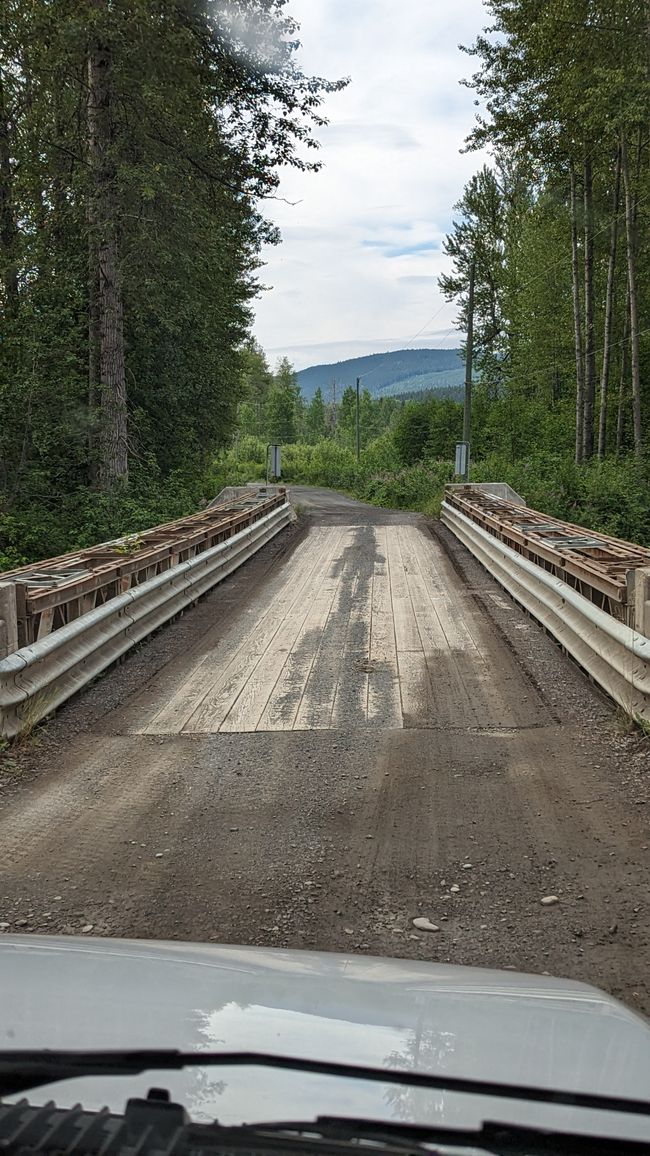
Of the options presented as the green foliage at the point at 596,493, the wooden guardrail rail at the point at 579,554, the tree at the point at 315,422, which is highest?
the tree at the point at 315,422

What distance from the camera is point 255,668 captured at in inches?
279

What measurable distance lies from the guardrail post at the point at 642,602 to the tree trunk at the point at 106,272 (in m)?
13.0

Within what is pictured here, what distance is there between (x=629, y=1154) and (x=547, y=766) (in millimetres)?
3782

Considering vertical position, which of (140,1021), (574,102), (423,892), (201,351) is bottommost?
(423,892)

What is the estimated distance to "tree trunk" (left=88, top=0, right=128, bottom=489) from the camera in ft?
50.9

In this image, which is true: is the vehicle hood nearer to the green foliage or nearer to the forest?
the forest

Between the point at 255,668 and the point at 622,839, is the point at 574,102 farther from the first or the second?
the point at 622,839

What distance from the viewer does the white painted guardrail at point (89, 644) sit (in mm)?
5230

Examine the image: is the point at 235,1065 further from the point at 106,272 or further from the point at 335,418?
the point at 335,418

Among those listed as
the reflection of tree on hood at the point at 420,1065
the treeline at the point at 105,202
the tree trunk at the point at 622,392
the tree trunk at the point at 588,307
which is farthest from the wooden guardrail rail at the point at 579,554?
the tree trunk at the point at 622,392

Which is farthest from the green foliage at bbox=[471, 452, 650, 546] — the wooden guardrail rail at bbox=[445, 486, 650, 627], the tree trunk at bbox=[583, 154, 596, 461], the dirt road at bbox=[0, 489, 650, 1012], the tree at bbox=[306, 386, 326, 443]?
the tree at bbox=[306, 386, 326, 443]

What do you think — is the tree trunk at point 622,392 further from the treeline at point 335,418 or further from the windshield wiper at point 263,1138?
the windshield wiper at point 263,1138

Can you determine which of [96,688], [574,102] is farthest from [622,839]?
[574,102]

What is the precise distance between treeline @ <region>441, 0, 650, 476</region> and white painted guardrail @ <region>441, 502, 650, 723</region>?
11460 millimetres
